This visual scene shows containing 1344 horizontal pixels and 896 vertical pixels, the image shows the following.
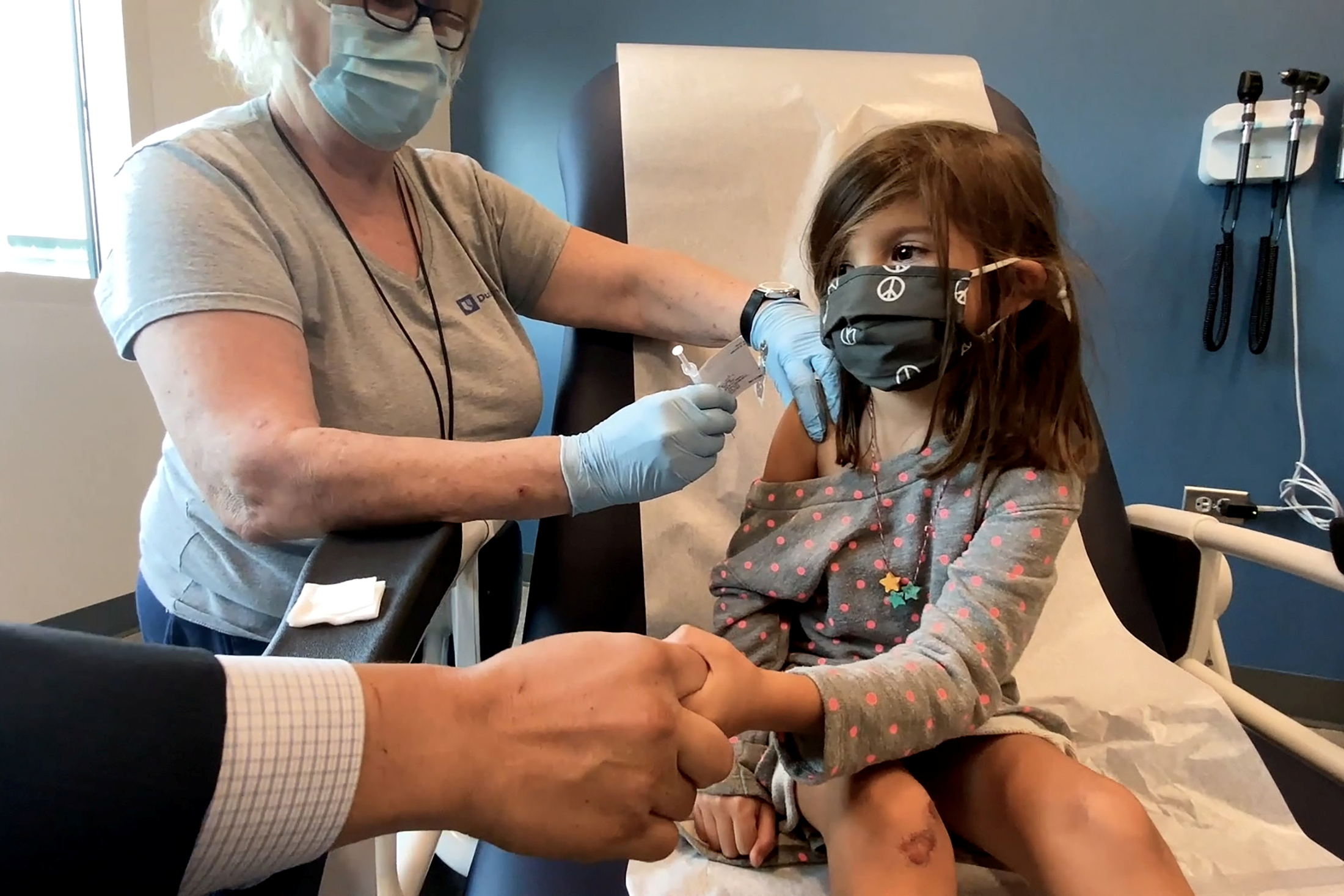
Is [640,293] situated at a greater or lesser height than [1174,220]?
lesser

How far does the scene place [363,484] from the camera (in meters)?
0.84

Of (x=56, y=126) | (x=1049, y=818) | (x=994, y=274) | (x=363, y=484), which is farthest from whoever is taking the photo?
(x=56, y=126)

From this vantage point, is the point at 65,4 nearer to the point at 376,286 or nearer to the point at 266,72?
the point at 266,72

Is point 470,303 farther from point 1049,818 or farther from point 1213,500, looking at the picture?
point 1213,500

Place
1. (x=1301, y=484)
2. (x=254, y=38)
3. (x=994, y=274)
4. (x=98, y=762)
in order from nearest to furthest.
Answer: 1. (x=98, y=762)
2. (x=994, y=274)
3. (x=254, y=38)
4. (x=1301, y=484)

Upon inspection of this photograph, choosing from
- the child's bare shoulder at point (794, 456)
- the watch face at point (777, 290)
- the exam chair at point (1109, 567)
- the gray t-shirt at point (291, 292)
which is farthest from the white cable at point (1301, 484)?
the gray t-shirt at point (291, 292)

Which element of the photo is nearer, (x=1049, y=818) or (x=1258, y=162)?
(x=1049, y=818)

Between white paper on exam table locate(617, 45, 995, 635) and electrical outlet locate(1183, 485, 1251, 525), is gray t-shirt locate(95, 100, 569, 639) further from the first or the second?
electrical outlet locate(1183, 485, 1251, 525)

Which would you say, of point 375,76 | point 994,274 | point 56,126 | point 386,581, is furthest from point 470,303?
point 56,126

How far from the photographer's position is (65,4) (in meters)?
1.71

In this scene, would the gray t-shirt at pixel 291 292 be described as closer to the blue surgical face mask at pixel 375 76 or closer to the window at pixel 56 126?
the blue surgical face mask at pixel 375 76

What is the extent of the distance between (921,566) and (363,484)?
595 mm

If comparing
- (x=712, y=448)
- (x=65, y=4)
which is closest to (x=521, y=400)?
(x=712, y=448)

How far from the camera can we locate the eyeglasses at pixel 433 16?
102 centimetres
